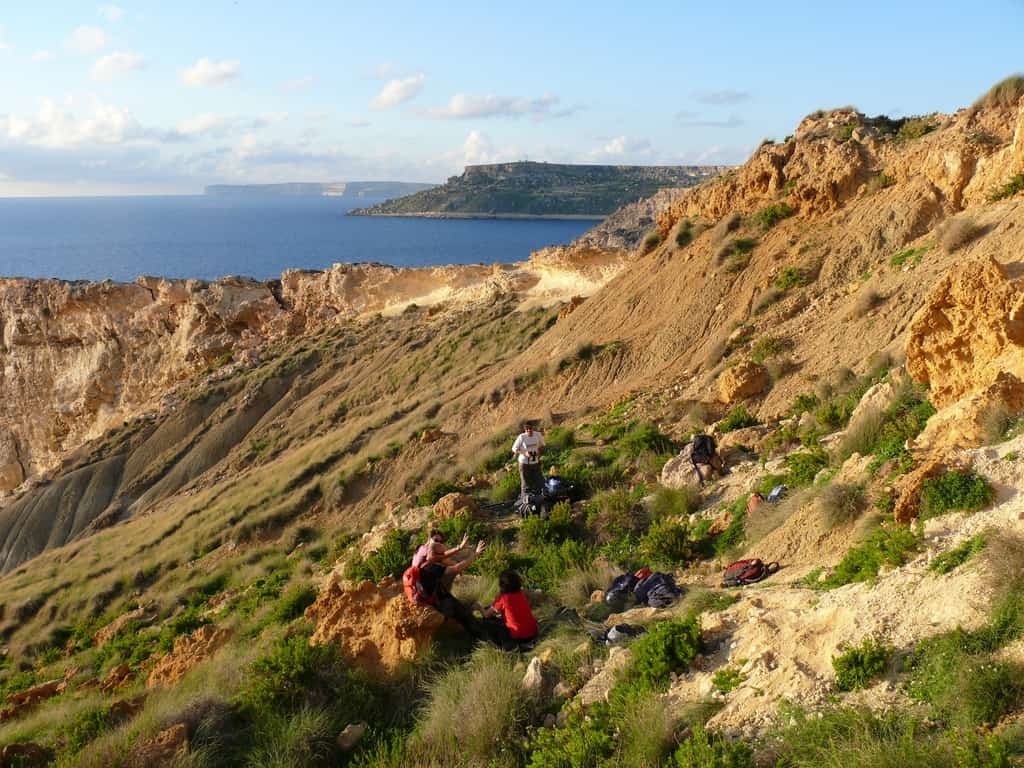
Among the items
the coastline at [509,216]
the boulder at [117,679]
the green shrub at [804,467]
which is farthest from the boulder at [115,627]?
the coastline at [509,216]

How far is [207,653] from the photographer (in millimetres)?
7410

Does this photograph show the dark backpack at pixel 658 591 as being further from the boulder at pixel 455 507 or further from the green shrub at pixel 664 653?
the boulder at pixel 455 507

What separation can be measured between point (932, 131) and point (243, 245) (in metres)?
110

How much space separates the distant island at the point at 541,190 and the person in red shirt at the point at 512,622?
118 meters

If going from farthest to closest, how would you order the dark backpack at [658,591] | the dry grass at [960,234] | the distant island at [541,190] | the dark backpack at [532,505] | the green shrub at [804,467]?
1. the distant island at [541,190]
2. the dry grass at [960,234]
3. the dark backpack at [532,505]
4. the green shrub at [804,467]
5. the dark backpack at [658,591]

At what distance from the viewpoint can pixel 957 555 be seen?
469 cm

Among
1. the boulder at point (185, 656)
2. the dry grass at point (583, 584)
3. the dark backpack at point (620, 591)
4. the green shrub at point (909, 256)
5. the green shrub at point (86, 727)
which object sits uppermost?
the green shrub at point (909, 256)

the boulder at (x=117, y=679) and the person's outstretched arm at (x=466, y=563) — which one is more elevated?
the person's outstretched arm at (x=466, y=563)

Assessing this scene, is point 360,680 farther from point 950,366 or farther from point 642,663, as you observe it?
point 950,366

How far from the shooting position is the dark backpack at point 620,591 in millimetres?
6755

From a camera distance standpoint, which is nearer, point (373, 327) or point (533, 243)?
point (373, 327)

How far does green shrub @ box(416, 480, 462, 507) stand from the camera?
12.0m

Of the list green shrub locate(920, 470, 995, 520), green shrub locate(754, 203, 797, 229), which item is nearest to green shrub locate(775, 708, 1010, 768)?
green shrub locate(920, 470, 995, 520)

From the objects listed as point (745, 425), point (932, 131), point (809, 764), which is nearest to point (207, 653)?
point (809, 764)
